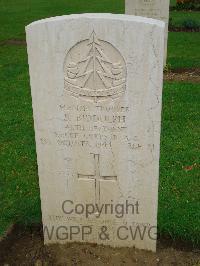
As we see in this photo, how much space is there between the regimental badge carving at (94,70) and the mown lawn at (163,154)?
61.4 inches

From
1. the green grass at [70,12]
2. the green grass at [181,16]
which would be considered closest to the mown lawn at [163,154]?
the green grass at [70,12]

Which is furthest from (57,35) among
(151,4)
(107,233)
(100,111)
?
(151,4)

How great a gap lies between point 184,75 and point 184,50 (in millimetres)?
2362

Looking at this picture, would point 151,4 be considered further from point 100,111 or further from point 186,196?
point 100,111

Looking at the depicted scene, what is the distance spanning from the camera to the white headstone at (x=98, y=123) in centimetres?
323

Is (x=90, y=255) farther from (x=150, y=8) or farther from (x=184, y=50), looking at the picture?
(x=184, y=50)

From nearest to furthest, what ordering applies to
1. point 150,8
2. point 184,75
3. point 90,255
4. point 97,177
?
point 97,177 → point 90,255 → point 184,75 → point 150,8

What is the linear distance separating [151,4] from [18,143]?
5020mm

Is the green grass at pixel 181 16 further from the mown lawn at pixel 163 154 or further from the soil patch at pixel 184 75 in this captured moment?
the soil patch at pixel 184 75

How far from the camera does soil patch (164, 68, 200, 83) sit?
9078mm

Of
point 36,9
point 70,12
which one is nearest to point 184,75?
point 70,12

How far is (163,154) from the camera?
5.74m

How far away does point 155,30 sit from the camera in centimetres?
314

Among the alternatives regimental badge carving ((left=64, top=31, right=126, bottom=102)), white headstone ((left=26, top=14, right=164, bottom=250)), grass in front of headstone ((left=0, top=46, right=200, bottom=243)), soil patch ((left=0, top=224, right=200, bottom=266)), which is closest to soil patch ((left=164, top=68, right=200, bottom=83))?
grass in front of headstone ((left=0, top=46, right=200, bottom=243))
